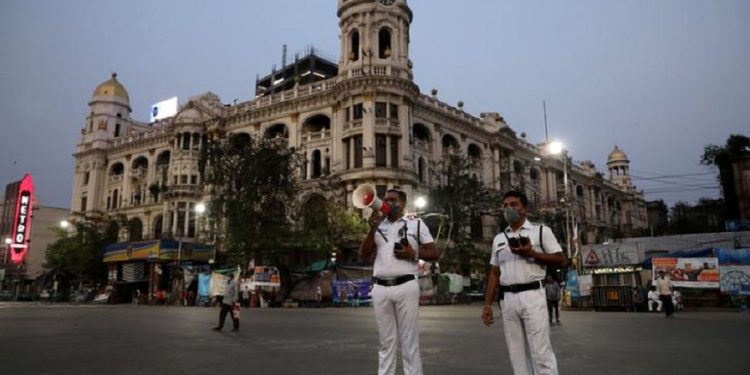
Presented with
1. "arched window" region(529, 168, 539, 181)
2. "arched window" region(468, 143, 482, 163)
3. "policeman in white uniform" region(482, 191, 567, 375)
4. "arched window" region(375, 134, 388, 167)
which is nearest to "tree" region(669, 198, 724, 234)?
"arched window" region(529, 168, 539, 181)

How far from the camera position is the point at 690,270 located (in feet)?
81.7

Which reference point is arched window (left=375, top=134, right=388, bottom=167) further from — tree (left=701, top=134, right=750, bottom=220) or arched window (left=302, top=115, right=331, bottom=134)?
tree (left=701, top=134, right=750, bottom=220)

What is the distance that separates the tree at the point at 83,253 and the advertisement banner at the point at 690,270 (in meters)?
47.4

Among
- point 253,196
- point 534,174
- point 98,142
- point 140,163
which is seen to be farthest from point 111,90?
point 534,174

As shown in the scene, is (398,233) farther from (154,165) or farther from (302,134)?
(154,165)

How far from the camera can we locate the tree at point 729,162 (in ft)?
125

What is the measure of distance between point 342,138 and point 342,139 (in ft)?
0.38

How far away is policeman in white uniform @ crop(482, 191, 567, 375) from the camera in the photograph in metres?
4.59

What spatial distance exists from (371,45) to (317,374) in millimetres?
38012

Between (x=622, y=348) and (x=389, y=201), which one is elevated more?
(x=389, y=201)

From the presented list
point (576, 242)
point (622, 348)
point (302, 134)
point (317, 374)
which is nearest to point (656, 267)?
point (576, 242)

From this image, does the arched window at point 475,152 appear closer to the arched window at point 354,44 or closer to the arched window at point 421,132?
the arched window at point 421,132

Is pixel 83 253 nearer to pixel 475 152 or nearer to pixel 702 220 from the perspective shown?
pixel 475 152

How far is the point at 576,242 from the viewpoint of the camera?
29391 mm
